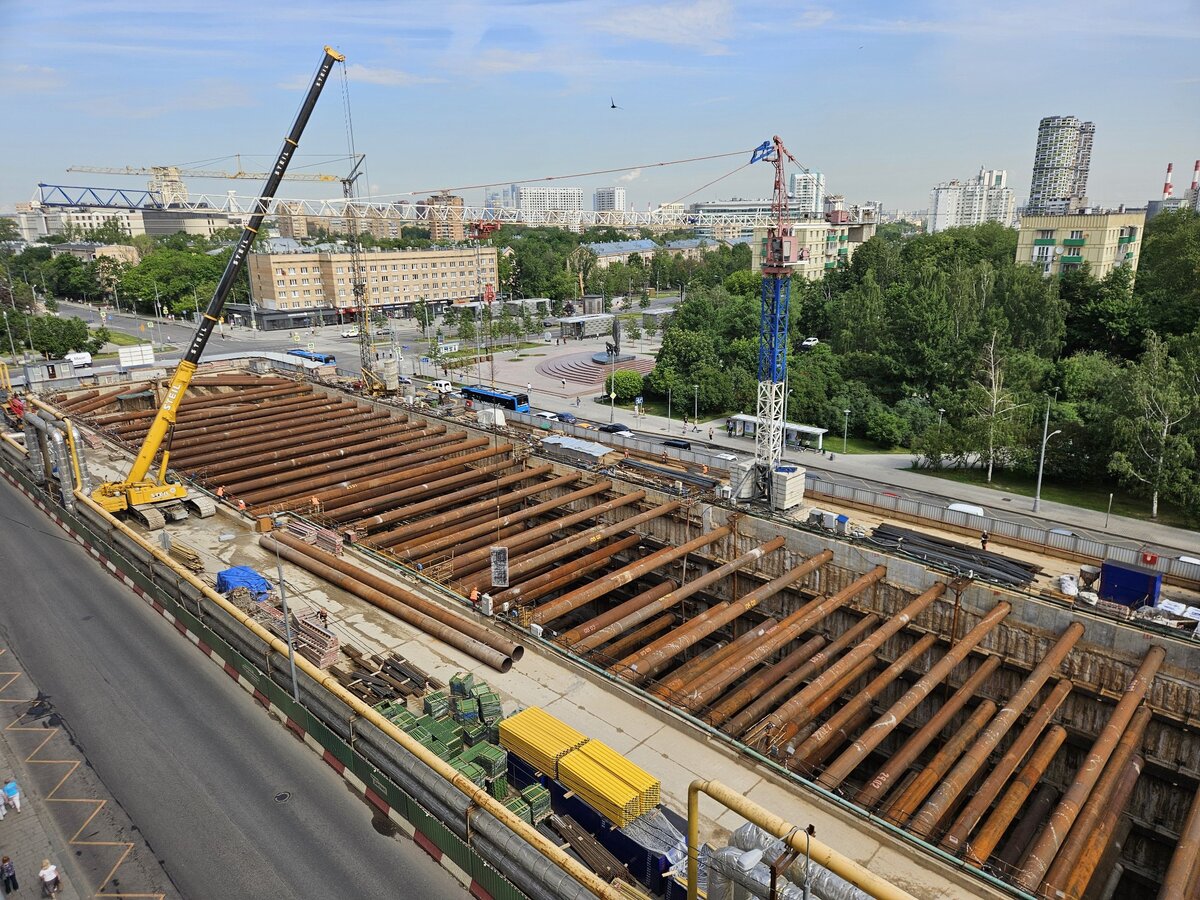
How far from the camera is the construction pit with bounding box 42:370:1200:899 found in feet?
61.5

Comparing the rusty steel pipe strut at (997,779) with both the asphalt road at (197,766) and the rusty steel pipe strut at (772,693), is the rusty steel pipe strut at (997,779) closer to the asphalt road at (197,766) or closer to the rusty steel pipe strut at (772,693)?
the rusty steel pipe strut at (772,693)

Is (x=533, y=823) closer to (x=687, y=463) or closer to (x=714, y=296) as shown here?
(x=687, y=463)

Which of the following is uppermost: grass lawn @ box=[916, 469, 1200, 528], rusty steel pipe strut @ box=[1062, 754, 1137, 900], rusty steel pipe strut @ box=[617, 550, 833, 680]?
rusty steel pipe strut @ box=[617, 550, 833, 680]

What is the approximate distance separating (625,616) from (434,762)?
12.8m

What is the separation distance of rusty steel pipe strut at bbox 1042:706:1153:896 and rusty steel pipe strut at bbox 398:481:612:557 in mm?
24778

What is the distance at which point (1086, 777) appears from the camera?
2025cm

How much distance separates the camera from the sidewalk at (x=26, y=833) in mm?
16703

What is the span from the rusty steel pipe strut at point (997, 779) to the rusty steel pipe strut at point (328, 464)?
36.9m

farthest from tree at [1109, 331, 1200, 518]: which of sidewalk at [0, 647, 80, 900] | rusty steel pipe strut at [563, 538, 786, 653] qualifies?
sidewalk at [0, 647, 80, 900]

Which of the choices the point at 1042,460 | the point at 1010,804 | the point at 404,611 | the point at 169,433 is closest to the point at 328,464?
the point at 169,433

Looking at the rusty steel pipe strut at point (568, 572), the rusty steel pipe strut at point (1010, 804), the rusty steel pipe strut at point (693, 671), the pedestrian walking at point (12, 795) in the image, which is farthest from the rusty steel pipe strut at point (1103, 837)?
the pedestrian walking at point (12, 795)

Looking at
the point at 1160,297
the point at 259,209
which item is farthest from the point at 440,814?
the point at 1160,297

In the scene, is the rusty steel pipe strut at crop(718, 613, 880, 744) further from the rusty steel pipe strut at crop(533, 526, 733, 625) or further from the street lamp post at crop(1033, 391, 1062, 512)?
the street lamp post at crop(1033, 391, 1062, 512)

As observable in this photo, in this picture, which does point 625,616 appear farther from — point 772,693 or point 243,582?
point 243,582
